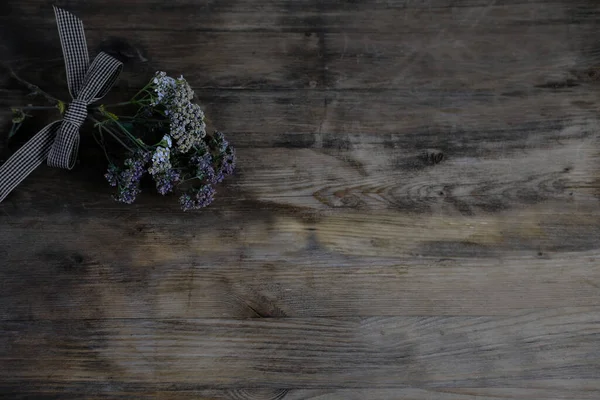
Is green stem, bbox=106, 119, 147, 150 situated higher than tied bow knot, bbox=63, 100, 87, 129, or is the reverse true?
tied bow knot, bbox=63, 100, 87, 129

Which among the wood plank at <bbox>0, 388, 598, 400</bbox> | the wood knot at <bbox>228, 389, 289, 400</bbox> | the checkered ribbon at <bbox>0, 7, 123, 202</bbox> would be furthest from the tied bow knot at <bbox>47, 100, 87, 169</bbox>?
the wood knot at <bbox>228, 389, 289, 400</bbox>

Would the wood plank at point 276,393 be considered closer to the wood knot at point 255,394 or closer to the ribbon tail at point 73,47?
the wood knot at point 255,394

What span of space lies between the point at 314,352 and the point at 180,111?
0.58 meters

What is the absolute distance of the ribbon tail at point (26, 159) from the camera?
116 centimetres

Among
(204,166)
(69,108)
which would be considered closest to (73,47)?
(69,108)

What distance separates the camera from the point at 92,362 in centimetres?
120

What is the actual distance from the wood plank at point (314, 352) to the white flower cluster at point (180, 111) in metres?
0.40

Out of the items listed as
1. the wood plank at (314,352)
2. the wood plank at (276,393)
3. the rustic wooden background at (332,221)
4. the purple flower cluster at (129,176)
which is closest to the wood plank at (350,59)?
the rustic wooden background at (332,221)

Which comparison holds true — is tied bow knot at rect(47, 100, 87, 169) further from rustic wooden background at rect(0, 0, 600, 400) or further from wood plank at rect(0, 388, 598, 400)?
wood plank at rect(0, 388, 598, 400)

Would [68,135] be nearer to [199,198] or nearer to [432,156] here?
[199,198]

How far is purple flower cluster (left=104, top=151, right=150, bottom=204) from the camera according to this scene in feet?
3.68

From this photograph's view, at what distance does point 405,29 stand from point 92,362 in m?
1.00

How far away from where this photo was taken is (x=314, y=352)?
1.23 m

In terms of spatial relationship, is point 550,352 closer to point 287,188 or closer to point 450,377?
point 450,377
